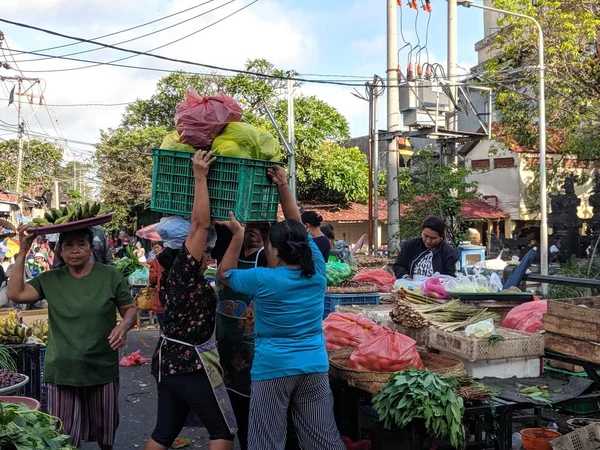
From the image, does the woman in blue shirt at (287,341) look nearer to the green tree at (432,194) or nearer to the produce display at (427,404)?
the produce display at (427,404)

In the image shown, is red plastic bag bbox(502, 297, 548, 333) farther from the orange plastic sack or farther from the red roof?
the red roof

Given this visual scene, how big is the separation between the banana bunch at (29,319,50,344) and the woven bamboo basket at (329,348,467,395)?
3.12 meters

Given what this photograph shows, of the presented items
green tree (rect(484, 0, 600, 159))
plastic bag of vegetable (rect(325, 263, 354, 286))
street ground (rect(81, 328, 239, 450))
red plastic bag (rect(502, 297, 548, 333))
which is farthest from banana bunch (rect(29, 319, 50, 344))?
green tree (rect(484, 0, 600, 159))

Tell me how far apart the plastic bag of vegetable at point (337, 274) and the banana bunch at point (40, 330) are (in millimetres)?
2978

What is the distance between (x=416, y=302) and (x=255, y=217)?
2.32 meters

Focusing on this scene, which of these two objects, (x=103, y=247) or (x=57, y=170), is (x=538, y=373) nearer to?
(x=103, y=247)

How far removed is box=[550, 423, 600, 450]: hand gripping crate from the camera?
3.79 metres

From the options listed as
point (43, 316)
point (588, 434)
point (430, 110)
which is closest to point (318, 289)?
point (588, 434)

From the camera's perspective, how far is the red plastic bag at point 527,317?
16.4 ft

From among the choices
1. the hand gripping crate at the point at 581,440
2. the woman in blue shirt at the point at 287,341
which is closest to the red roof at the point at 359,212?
the hand gripping crate at the point at 581,440

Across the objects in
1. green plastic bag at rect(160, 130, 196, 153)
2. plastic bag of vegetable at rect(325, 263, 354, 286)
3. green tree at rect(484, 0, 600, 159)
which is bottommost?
plastic bag of vegetable at rect(325, 263, 354, 286)

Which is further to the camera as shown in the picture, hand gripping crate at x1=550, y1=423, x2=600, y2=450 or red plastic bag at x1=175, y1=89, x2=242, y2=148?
hand gripping crate at x1=550, y1=423, x2=600, y2=450

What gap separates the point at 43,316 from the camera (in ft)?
24.2

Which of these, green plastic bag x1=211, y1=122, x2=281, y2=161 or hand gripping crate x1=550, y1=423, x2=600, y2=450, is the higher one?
green plastic bag x1=211, y1=122, x2=281, y2=161
